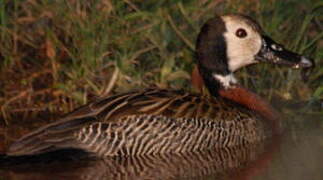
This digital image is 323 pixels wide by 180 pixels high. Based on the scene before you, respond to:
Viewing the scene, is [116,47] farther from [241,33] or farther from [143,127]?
[143,127]

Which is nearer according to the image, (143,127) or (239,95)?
(143,127)

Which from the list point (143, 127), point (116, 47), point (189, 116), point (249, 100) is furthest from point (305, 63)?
point (143, 127)

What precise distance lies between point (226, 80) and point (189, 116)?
0.87 m

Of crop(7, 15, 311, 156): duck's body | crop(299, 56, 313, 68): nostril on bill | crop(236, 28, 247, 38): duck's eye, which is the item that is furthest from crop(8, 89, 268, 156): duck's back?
crop(299, 56, 313, 68): nostril on bill

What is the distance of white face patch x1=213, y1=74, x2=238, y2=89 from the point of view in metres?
9.30

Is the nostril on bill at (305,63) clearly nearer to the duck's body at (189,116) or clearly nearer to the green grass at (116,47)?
the duck's body at (189,116)

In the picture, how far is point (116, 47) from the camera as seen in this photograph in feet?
32.2

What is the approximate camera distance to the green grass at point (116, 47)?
31.3 ft

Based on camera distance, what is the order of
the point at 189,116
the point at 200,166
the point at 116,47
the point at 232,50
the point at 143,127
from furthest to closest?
the point at 116,47 < the point at 232,50 < the point at 189,116 < the point at 143,127 < the point at 200,166

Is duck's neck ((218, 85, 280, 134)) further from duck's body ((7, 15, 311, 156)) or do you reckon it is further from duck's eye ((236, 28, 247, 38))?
duck's eye ((236, 28, 247, 38))

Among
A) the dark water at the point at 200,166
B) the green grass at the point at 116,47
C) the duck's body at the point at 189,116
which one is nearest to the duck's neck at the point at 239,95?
the duck's body at the point at 189,116

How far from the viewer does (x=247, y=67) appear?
33.4ft

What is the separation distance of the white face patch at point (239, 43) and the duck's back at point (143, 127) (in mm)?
601

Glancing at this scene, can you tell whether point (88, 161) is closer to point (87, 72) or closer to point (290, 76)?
point (87, 72)
